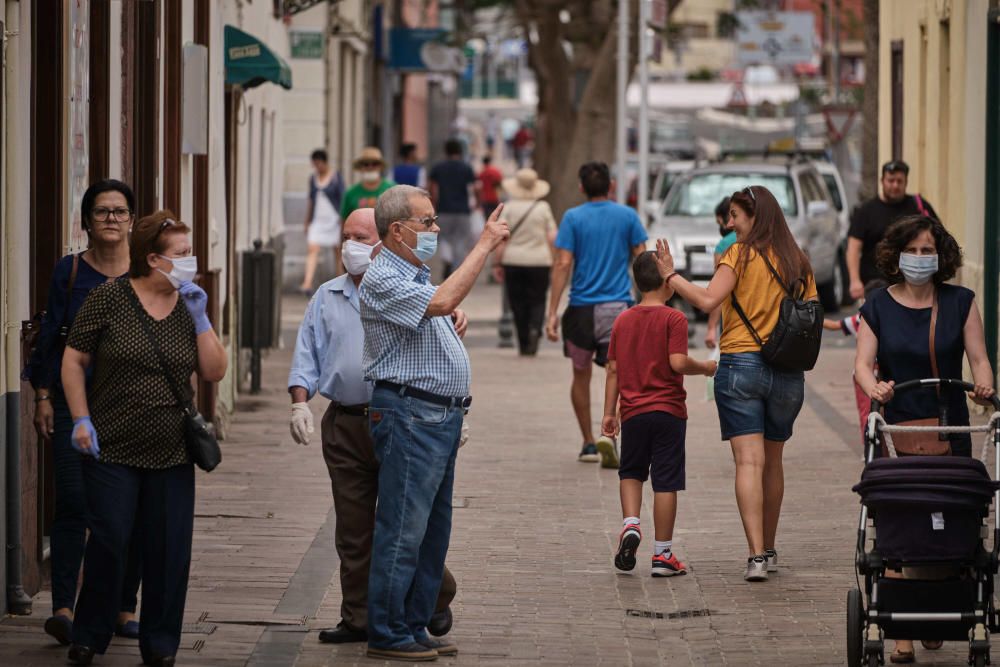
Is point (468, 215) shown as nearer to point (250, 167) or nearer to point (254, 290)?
point (250, 167)

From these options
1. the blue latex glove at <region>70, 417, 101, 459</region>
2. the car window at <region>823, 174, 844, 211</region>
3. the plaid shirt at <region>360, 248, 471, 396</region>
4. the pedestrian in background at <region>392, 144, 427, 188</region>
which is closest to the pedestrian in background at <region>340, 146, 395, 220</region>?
the pedestrian in background at <region>392, 144, 427, 188</region>

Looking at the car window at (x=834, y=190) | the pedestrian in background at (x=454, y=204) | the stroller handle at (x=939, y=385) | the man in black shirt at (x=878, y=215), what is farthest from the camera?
the pedestrian in background at (x=454, y=204)

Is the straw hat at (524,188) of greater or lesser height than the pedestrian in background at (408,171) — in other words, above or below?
below

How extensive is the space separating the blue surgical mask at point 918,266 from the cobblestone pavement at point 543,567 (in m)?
1.42

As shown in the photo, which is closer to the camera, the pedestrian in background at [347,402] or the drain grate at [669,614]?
the pedestrian in background at [347,402]

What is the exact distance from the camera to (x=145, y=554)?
7.35 metres

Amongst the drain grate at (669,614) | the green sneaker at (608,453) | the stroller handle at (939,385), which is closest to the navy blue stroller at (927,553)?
the stroller handle at (939,385)

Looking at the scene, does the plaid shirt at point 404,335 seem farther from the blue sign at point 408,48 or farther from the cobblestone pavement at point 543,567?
the blue sign at point 408,48

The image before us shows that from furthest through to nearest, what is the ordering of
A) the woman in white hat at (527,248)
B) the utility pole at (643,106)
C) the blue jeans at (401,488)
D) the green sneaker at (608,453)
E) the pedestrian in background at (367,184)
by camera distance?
the utility pole at (643,106)
the pedestrian in background at (367,184)
the woman in white hat at (527,248)
the green sneaker at (608,453)
the blue jeans at (401,488)

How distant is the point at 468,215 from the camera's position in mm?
27188

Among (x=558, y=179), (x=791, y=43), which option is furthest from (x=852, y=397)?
(x=791, y=43)

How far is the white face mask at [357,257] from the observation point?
25.3 ft

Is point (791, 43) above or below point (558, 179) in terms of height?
above

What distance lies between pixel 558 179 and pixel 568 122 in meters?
1.49
